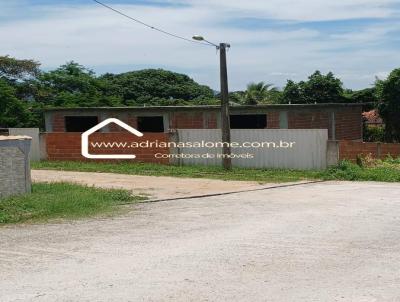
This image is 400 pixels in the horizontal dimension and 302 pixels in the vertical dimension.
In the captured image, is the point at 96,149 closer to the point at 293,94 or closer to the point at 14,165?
the point at 14,165

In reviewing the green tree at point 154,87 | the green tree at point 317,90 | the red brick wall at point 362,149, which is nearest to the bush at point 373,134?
the green tree at point 317,90

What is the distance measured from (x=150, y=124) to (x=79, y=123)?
3.65m

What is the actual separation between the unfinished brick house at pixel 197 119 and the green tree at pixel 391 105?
9.58 feet

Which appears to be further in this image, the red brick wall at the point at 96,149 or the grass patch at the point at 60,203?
the red brick wall at the point at 96,149

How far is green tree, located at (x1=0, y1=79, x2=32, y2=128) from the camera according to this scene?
34.5m

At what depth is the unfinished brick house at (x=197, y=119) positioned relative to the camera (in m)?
24.4

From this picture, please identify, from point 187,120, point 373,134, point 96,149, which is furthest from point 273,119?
point 373,134

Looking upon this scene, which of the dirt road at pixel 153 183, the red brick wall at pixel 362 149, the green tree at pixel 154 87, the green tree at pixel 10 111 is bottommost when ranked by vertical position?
the dirt road at pixel 153 183

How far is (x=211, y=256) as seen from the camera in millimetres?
7391

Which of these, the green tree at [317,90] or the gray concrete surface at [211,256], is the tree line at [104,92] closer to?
the green tree at [317,90]

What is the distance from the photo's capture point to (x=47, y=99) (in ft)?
138

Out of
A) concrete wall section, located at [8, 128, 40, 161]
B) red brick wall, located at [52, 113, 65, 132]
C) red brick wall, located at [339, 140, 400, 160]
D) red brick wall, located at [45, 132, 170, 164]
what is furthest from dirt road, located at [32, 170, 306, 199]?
red brick wall, located at [52, 113, 65, 132]

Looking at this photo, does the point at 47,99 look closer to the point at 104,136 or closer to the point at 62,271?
the point at 104,136

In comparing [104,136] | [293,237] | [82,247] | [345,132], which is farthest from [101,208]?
[345,132]
